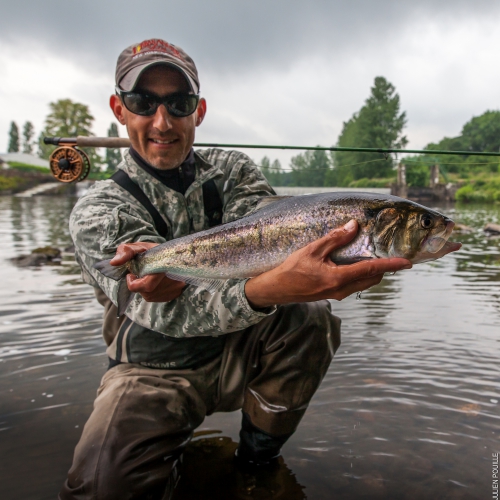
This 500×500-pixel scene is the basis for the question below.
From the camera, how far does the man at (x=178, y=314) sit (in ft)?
8.61

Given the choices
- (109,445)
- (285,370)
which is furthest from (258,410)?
(109,445)

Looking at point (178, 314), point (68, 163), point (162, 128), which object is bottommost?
point (178, 314)

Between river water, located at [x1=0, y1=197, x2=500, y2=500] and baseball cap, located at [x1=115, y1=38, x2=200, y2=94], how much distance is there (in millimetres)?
2672

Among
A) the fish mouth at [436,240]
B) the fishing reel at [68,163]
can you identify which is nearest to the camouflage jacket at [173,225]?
the fish mouth at [436,240]

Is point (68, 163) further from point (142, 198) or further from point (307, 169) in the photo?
point (142, 198)

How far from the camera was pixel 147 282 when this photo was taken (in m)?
2.64

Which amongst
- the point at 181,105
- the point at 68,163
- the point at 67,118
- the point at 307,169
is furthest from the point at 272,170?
the point at 67,118

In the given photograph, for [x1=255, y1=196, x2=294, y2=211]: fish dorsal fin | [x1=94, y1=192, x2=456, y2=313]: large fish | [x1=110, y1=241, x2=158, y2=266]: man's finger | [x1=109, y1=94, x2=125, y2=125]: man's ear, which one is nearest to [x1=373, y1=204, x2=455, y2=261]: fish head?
[x1=94, y1=192, x2=456, y2=313]: large fish

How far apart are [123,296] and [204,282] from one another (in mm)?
468

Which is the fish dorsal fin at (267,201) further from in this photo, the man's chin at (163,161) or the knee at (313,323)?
the man's chin at (163,161)

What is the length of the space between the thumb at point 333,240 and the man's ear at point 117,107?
2062 mm

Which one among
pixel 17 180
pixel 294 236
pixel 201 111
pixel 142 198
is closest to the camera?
pixel 294 236

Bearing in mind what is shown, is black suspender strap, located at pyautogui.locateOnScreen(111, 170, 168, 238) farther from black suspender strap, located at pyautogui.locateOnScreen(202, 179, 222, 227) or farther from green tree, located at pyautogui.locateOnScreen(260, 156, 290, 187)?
green tree, located at pyautogui.locateOnScreen(260, 156, 290, 187)

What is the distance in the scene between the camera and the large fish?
2400 millimetres
